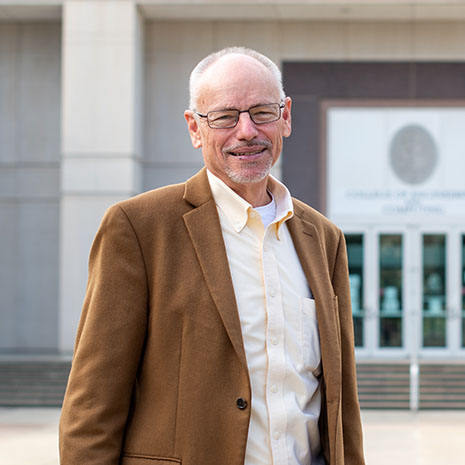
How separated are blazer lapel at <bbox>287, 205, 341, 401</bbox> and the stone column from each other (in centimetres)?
1354

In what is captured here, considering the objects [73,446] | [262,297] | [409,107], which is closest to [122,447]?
[73,446]

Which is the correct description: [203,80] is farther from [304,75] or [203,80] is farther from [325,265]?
[304,75]

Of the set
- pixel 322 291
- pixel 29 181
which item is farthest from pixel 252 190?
pixel 29 181

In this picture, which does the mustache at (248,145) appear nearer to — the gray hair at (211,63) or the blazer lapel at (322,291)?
the gray hair at (211,63)

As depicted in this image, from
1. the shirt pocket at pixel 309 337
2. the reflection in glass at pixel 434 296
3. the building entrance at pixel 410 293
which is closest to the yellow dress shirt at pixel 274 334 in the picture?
the shirt pocket at pixel 309 337

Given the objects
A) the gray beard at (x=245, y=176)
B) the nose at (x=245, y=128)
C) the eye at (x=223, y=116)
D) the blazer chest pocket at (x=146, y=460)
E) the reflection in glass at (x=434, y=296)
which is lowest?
the reflection in glass at (x=434, y=296)

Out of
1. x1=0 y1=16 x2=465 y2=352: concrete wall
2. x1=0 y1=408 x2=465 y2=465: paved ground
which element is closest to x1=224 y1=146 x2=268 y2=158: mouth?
x1=0 y1=408 x2=465 y2=465: paved ground

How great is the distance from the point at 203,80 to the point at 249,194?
1.13ft

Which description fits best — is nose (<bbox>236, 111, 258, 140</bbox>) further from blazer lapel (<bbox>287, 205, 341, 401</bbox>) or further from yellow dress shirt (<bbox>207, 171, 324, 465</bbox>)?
blazer lapel (<bbox>287, 205, 341, 401</bbox>)

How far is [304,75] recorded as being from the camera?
16891 mm

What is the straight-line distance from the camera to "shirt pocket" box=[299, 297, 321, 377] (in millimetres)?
2148

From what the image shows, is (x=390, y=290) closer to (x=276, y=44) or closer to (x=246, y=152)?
(x=276, y=44)

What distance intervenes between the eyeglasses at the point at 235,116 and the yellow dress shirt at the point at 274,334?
0.58 feet

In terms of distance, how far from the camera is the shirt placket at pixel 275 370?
2037 millimetres
